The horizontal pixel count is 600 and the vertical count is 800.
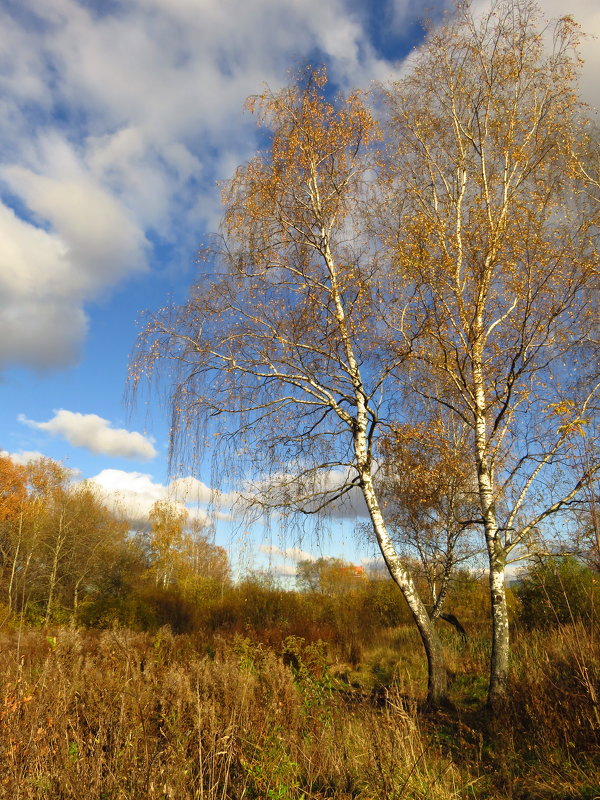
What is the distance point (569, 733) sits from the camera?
4598mm

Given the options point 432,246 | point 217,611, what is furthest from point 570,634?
point 217,611

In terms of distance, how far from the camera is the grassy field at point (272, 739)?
10.5 feet

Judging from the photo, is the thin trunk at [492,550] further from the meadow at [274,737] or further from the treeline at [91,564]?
the treeline at [91,564]

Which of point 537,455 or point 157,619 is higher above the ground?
point 537,455

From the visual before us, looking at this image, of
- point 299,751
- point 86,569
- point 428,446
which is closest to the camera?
point 299,751

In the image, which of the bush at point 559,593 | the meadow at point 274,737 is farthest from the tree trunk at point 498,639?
the bush at point 559,593

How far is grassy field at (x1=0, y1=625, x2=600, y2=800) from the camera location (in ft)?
10.5

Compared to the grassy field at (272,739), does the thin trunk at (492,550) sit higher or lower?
higher

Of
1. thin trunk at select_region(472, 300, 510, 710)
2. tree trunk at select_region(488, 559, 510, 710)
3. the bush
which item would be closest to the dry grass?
tree trunk at select_region(488, 559, 510, 710)

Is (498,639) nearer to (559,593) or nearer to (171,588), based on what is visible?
(559,593)

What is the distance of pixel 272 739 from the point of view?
4121mm

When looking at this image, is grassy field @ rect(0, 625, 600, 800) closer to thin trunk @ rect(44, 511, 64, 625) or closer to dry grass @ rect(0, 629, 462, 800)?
dry grass @ rect(0, 629, 462, 800)

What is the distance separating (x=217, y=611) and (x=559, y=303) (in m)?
15.8

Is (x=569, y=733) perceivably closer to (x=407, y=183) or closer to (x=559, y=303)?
(x=559, y=303)
